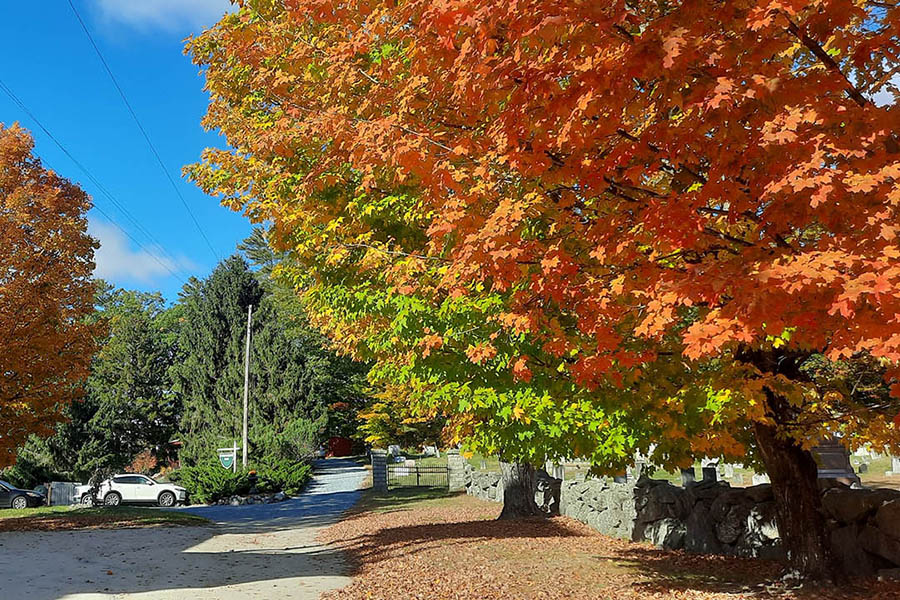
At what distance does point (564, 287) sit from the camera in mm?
5039

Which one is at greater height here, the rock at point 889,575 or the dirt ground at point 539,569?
the rock at point 889,575

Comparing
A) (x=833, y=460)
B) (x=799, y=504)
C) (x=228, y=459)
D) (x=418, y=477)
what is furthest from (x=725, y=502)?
(x=228, y=459)

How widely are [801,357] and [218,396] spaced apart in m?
39.7

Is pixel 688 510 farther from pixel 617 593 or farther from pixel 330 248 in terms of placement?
pixel 330 248

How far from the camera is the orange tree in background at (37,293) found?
17125 mm

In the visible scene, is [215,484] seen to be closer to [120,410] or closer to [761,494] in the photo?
[120,410]

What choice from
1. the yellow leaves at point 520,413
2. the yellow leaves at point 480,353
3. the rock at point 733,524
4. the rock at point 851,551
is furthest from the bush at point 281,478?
the yellow leaves at point 480,353

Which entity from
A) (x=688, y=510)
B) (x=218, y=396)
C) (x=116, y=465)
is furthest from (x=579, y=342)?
(x=218, y=396)

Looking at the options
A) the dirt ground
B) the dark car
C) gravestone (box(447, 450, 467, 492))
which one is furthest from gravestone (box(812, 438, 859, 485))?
the dark car

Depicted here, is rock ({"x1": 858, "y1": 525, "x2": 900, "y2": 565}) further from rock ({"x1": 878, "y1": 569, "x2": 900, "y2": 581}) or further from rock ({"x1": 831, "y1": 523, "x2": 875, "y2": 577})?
rock ({"x1": 878, "y1": 569, "x2": 900, "y2": 581})

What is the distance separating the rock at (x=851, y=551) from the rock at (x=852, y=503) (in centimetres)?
13

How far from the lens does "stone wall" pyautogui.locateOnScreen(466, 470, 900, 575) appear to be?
8656 mm

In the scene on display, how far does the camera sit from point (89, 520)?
66.3ft

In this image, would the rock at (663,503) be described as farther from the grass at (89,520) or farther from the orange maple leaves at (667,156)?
the grass at (89,520)
